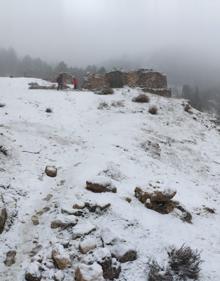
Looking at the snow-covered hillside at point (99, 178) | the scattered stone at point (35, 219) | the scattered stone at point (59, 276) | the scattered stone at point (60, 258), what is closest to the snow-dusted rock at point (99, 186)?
the snow-covered hillside at point (99, 178)

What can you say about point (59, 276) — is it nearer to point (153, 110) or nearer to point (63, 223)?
point (63, 223)

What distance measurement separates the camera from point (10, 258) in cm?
1070

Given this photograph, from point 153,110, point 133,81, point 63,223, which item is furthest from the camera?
point 133,81

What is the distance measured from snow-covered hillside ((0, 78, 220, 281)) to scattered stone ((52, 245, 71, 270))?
0.22ft

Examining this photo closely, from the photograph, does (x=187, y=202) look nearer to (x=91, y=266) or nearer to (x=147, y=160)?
(x=147, y=160)

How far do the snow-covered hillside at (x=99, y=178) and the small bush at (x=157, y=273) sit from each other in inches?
9.8

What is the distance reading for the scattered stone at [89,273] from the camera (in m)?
9.71

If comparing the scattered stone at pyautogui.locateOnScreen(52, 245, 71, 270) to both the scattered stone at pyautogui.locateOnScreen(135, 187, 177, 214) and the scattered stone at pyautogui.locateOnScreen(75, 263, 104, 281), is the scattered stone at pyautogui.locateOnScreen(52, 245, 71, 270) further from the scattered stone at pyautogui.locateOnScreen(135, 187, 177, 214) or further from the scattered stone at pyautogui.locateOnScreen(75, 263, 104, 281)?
the scattered stone at pyautogui.locateOnScreen(135, 187, 177, 214)

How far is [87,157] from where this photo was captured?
732 inches

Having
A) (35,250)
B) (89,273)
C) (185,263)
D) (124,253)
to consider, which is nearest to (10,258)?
(35,250)

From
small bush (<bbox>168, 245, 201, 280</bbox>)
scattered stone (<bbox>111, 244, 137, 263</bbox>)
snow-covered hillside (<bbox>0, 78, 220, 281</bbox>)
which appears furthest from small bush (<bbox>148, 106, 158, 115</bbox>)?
scattered stone (<bbox>111, 244, 137, 263</bbox>)

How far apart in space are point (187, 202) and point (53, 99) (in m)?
17.5

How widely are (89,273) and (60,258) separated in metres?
1.03

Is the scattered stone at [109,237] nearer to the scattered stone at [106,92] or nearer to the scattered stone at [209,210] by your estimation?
the scattered stone at [209,210]
